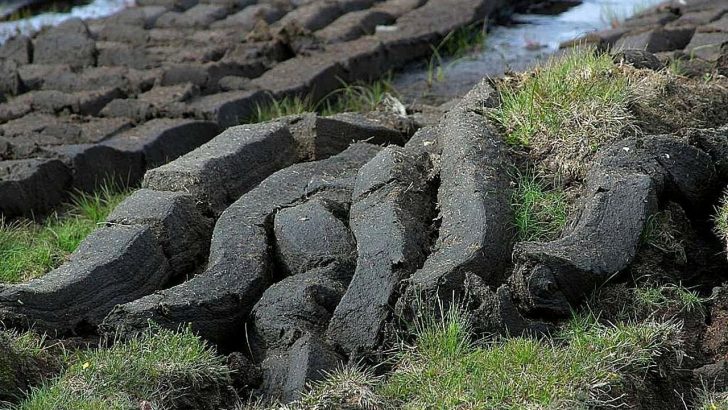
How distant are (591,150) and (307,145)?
146 cm

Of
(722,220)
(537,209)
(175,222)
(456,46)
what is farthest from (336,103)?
(722,220)

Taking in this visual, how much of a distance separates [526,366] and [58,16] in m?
7.40

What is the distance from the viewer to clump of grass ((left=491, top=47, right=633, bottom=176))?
15.9 ft

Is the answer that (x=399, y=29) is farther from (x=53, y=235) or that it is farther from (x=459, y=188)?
(x=459, y=188)

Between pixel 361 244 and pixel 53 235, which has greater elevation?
pixel 361 244

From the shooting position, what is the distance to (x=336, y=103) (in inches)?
300

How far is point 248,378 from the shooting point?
4.11m

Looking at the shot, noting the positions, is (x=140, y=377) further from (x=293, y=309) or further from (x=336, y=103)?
(x=336, y=103)

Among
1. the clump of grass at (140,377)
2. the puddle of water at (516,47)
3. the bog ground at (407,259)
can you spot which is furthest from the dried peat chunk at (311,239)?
the puddle of water at (516,47)

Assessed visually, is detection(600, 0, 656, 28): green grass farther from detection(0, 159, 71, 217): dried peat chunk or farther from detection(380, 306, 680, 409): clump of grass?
detection(380, 306, 680, 409): clump of grass

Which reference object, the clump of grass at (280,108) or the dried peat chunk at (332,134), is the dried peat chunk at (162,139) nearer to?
the clump of grass at (280,108)

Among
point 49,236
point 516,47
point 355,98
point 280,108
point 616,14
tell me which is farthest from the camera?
point 616,14

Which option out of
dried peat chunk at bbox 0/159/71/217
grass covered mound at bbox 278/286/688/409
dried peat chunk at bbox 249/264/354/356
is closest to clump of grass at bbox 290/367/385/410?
grass covered mound at bbox 278/286/688/409

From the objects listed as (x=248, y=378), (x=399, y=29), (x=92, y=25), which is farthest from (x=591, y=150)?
(x=92, y=25)
